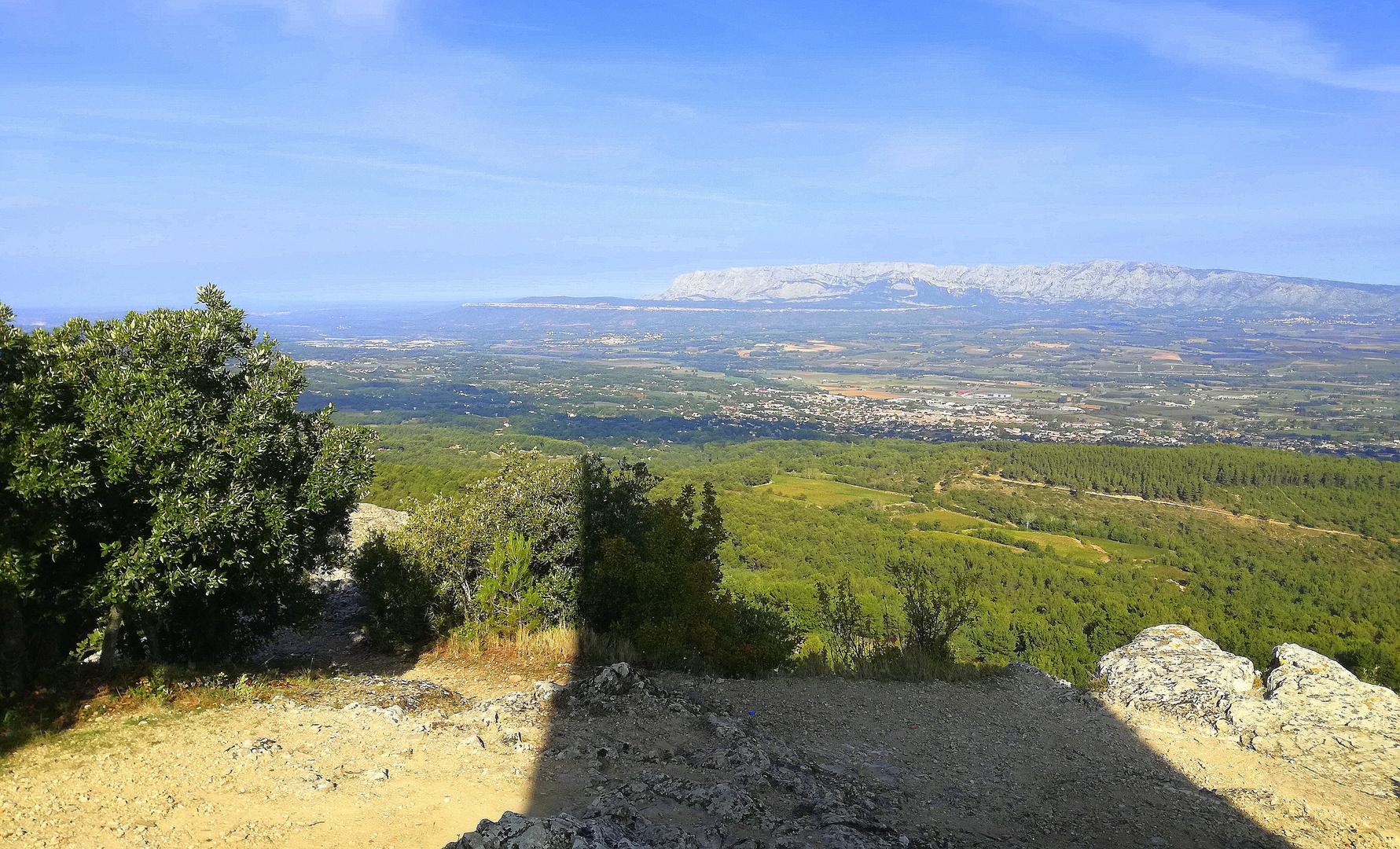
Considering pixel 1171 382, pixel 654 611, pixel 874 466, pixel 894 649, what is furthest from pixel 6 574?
pixel 1171 382

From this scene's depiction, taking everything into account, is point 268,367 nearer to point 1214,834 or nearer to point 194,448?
point 194,448

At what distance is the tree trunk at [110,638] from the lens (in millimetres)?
8625

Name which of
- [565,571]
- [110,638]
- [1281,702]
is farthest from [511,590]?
[1281,702]

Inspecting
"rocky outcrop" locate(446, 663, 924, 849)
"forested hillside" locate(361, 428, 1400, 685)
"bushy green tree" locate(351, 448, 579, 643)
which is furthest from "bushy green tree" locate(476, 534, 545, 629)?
"forested hillside" locate(361, 428, 1400, 685)

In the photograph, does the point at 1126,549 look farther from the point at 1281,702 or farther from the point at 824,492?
the point at 1281,702

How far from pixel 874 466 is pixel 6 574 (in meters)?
74.8

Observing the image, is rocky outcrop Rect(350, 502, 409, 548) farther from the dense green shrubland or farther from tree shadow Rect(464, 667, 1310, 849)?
tree shadow Rect(464, 667, 1310, 849)

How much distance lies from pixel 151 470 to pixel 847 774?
9263 mm

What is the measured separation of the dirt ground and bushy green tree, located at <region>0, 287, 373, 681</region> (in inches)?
73.2

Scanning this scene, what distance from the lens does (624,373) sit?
154 meters

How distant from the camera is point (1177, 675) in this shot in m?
13.8

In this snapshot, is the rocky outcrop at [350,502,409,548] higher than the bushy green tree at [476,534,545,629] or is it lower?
lower

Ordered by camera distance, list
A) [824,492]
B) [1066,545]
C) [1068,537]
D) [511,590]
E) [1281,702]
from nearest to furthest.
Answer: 1. [1281,702]
2. [511,590]
3. [1066,545]
4. [1068,537]
5. [824,492]

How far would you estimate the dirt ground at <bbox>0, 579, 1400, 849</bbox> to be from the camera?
6227 millimetres
